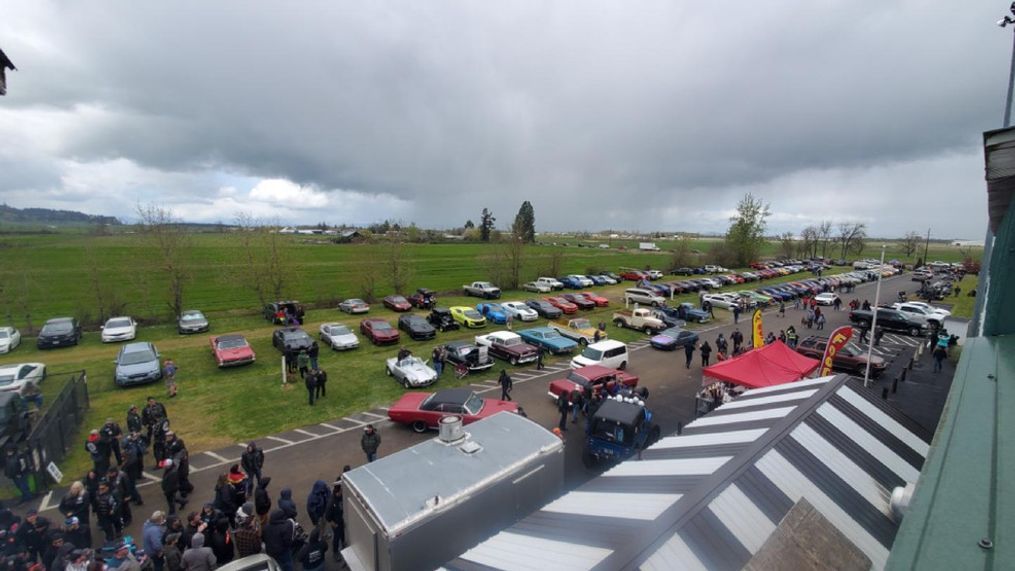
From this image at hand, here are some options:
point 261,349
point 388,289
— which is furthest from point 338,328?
point 388,289

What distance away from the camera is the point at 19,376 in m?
16.7

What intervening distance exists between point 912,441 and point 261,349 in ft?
85.8

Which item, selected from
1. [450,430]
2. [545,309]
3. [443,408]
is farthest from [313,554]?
[545,309]

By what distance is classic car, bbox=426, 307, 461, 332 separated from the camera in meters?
28.3

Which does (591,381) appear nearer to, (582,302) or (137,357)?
(137,357)

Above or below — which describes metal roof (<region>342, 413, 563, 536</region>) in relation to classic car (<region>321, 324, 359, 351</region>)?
above

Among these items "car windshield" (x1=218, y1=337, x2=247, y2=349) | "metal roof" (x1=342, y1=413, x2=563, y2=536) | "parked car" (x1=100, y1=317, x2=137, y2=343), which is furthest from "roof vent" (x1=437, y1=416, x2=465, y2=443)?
"parked car" (x1=100, y1=317, x2=137, y2=343)

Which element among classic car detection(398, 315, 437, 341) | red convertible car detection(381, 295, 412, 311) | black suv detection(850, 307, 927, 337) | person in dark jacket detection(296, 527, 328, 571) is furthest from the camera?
red convertible car detection(381, 295, 412, 311)

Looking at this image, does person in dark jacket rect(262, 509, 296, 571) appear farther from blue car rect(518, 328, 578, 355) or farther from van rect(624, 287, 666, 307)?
van rect(624, 287, 666, 307)

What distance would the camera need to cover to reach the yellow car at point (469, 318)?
29.1 metres

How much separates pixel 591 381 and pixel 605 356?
12.5ft

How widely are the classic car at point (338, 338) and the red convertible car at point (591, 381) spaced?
11.9 meters

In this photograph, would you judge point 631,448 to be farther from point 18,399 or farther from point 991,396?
point 18,399

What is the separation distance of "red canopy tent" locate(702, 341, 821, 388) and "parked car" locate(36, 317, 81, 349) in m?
31.2
